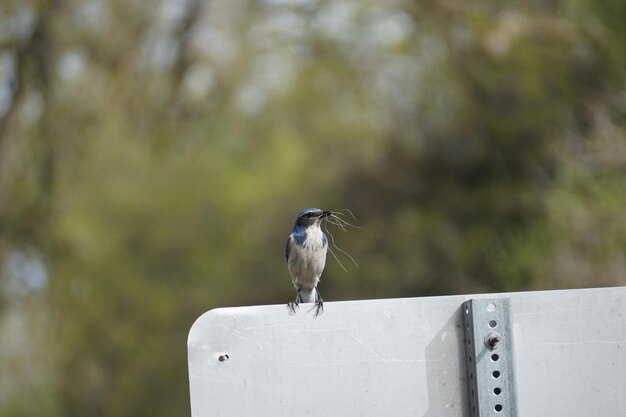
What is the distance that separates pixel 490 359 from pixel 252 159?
6.53m

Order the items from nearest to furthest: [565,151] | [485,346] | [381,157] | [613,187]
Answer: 1. [485,346]
2. [613,187]
3. [565,151]
4. [381,157]

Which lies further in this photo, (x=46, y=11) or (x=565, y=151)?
(x=46, y=11)

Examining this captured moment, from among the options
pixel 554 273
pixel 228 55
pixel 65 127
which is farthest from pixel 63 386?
pixel 554 273

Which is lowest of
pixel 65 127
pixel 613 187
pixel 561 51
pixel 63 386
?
pixel 63 386

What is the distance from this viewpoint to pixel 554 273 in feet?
21.6

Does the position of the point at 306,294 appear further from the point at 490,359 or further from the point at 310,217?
the point at 490,359

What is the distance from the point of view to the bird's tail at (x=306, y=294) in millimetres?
3045

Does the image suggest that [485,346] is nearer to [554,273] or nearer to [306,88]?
[554,273]

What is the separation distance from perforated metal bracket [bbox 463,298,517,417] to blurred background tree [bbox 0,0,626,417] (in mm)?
5655

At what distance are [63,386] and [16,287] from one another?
1101 millimetres

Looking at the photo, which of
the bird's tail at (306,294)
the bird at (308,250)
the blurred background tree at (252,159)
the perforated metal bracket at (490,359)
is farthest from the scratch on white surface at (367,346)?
the blurred background tree at (252,159)

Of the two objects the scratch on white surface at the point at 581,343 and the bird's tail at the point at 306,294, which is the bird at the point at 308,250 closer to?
the bird's tail at the point at 306,294

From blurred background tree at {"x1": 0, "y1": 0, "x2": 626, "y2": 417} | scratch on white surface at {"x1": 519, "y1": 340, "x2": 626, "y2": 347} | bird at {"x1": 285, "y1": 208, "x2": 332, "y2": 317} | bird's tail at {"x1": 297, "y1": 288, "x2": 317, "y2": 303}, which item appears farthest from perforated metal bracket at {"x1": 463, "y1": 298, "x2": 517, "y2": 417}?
blurred background tree at {"x1": 0, "y1": 0, "x2": 626, "y2": 417}

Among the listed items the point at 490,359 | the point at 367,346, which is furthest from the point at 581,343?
the point at 367,346
